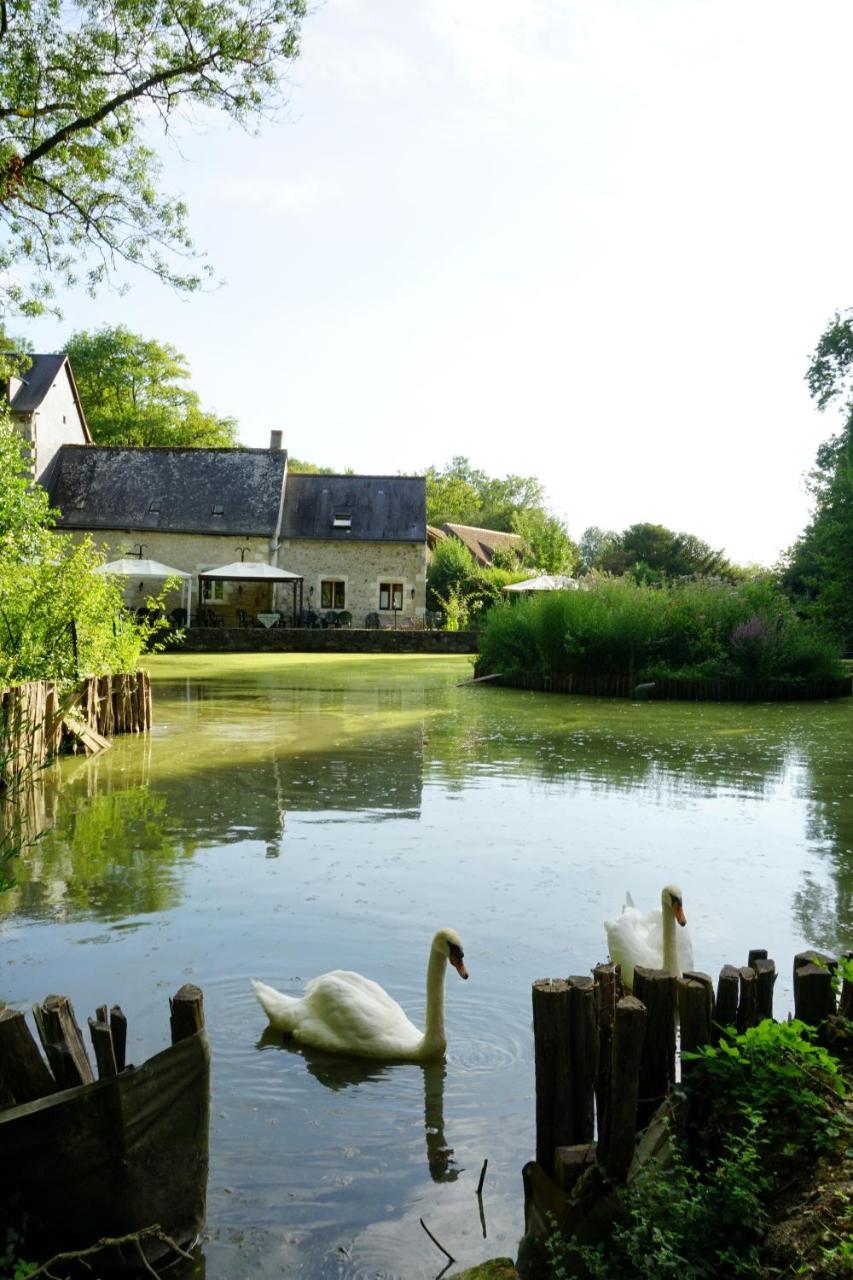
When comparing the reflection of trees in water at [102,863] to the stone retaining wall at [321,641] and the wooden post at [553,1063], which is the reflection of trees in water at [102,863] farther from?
Result: the stone retaining wall at [321,641]

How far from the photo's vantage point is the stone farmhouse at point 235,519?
44188 mm

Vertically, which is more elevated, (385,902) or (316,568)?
(316,568)

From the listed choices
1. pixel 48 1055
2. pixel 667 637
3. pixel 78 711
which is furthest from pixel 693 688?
pixel 48 1055

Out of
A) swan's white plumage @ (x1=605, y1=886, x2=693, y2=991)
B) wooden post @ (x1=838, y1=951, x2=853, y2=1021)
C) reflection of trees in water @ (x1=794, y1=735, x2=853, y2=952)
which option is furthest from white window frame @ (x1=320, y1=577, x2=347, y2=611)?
wooden post @ (x1=838, y1=951, x2=853, y2=1021)

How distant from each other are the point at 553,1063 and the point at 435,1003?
4.74 feet

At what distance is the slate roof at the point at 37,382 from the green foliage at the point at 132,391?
12.4m

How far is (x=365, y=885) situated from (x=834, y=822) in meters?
4.62

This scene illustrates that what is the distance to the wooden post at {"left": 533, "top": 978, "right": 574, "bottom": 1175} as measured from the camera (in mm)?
3371

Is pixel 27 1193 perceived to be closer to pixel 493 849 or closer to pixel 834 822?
pixel 493 849

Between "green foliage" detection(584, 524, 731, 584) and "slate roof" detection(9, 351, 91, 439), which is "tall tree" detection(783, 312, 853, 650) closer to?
"green foliage" detection(584, 524, 731, 584)

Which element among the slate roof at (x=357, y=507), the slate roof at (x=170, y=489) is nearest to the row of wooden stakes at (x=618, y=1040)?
the slate roof at (x=170, y=489)

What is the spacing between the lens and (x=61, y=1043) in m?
3.26

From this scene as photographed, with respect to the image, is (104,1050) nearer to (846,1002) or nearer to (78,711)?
(846,1002)

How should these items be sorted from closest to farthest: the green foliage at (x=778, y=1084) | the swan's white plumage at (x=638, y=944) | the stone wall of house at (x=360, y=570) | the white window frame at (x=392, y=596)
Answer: the green foliage at (x=778, y=1084)
the swan's white plumage at (x=638, y=944)
the stone wall of house at (x=360, y=570)
the white window frame at (x=392, y=596)
